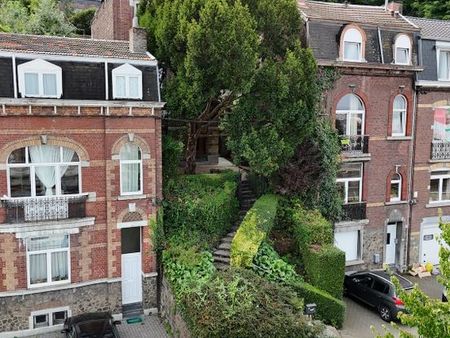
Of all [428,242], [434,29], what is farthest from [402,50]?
[428,242]

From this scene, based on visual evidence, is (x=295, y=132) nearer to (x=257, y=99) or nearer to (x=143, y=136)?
(x=257, y=99)

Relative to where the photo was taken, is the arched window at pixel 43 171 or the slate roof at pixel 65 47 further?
the slate roof at pixel 65 47

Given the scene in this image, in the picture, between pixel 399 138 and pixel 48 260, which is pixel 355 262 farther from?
pixel 48 260

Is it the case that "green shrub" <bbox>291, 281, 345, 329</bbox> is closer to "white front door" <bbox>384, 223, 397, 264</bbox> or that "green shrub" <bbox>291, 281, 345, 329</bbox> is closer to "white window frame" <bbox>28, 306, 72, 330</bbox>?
"white front door" <bbox>384, 223, 397, 264</bbox>

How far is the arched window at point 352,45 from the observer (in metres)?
21.8

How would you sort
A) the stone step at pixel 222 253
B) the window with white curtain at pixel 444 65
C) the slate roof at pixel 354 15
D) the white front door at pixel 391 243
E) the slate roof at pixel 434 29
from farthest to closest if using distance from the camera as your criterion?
the white front door at pixel 391 243, the window with white curtain at pixel 444 65, the slate roof at pixel 434 29, the slate roof at pixel 354 15, the stone step at pixel 222 253

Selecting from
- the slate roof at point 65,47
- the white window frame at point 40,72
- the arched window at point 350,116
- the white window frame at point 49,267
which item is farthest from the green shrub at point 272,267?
the white window frame at point 40,72

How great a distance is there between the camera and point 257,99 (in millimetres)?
19250

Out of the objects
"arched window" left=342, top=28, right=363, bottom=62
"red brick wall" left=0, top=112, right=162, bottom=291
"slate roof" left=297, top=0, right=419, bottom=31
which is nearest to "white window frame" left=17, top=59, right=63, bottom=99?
"red brick wall" left=0, top=112, right=162, bottom=291

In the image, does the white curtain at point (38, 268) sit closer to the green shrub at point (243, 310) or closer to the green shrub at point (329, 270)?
the green shrub at point (243, 310)

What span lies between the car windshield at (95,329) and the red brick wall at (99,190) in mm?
2355

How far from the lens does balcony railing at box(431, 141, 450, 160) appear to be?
79.3 ft

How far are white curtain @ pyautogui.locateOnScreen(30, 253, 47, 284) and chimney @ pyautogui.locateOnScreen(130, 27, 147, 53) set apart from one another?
8461mm

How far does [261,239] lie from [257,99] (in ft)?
18.5
